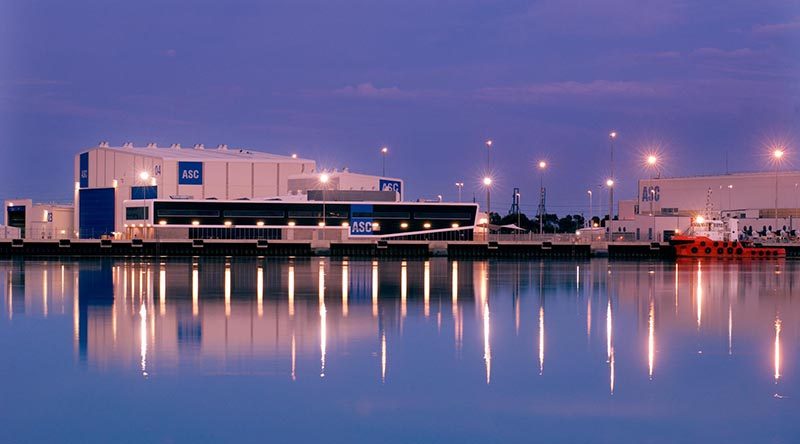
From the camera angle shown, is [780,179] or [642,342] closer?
[642,342]

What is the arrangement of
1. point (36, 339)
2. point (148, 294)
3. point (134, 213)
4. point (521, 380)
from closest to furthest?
point (521, 380) → point (36, 339) → point (148, 294) → point (134, 213)

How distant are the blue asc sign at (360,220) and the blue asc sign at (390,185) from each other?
1378 centimetres

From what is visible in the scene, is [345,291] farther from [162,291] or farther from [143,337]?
[143,337]

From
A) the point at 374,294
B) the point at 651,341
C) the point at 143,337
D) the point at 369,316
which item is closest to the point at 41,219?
the point at 374,294

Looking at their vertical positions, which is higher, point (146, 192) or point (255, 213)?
point (146, 192)

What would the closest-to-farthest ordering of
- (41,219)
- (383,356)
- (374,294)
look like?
(383,356) < (374,294) < (41,219)

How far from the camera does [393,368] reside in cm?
2066

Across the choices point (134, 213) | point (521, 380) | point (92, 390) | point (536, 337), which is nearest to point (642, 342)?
point (536, 337)

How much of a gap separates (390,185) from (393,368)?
113 m

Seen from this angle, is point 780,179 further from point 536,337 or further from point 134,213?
point 536,337

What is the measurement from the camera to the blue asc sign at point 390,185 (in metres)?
132

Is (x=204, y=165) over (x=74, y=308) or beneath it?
over

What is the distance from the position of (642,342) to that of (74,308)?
17522 mm

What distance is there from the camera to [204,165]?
126250 mm
